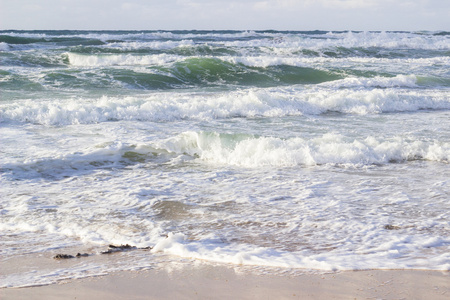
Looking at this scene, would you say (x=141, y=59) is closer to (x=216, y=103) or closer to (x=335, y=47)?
(x=216, y=103)

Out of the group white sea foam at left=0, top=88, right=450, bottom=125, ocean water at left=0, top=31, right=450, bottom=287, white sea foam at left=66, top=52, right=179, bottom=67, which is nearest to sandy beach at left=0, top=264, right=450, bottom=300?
ocean water at left=0, top=31, right=450, bottom=287

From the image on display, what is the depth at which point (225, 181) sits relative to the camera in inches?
248

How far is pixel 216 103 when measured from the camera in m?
11.6

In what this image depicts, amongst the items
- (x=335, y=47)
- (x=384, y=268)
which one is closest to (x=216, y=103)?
(x=384, y=268)

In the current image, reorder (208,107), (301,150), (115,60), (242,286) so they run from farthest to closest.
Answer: (115,60) < (208,107) < (301,150) < (242,286)

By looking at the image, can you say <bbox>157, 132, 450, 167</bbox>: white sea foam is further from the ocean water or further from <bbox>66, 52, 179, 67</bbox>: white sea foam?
<bbox>66, 52, 179, 67</bbox>: white sea foam

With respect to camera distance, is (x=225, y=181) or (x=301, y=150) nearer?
(x=225, y=181)

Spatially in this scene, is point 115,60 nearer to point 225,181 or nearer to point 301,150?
point 301,150

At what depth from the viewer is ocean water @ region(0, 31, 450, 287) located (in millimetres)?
4035

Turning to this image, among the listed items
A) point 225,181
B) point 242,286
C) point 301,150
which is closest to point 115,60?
point 301,150

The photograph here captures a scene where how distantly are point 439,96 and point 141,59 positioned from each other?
13262 millimetres

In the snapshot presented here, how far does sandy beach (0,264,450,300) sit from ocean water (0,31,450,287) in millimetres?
162

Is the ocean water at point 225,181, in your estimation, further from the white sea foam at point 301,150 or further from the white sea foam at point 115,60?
the white sea foam at point 115,60

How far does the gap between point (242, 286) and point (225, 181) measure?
2.98 metres
